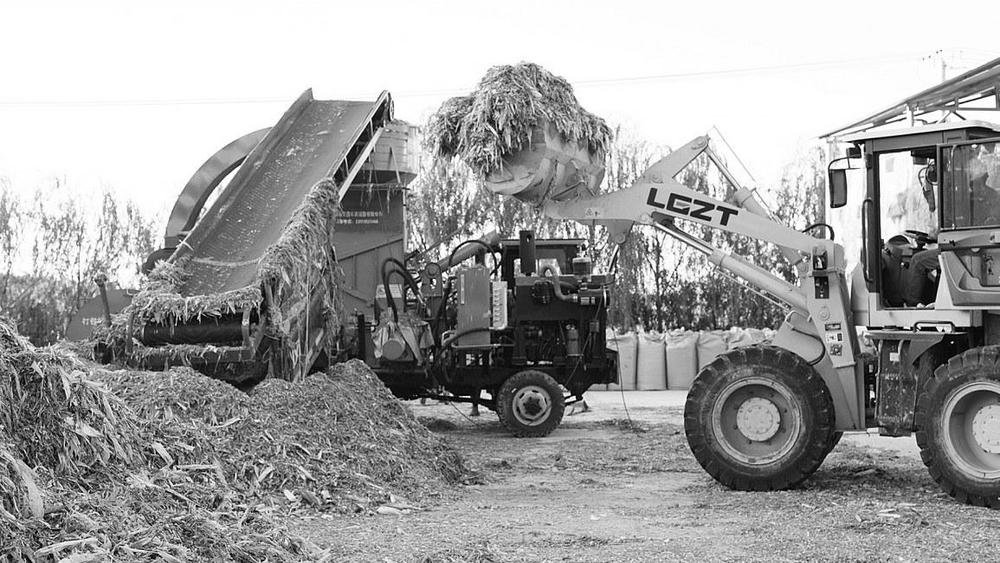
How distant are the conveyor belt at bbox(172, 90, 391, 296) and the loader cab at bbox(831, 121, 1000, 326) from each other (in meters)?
4.79

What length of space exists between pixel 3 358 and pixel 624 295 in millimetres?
Result: 25438

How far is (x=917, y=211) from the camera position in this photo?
9000 mm

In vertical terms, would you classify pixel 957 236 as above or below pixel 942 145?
below

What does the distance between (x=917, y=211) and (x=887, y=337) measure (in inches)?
42.5

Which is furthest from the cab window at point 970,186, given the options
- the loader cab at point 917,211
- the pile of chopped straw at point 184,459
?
the pile of chopped straw at point 184,459

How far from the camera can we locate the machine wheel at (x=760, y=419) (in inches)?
347

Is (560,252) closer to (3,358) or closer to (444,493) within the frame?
(444,493)

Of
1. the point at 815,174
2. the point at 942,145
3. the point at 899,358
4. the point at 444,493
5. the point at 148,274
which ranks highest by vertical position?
the point at 815,174

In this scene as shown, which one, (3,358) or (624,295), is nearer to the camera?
(3,358)

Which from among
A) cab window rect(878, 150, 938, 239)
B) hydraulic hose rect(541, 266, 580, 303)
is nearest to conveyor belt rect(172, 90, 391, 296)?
hydraulic hose rect(541, 266, 580, 303)

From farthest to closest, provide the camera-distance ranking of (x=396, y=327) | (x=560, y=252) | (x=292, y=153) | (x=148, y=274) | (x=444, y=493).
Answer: (x=560, y=252)
(x=396, y=327)
(x=292, y=153)
(x=148, y=274)
(x=444, y=493)

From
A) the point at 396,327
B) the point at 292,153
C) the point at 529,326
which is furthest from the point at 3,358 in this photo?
the point at 529,326

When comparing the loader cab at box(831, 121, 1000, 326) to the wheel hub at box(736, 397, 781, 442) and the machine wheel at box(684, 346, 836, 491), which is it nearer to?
the machine wheel at box(684, 346, 836, 491)

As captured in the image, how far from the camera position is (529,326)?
1412 cm
